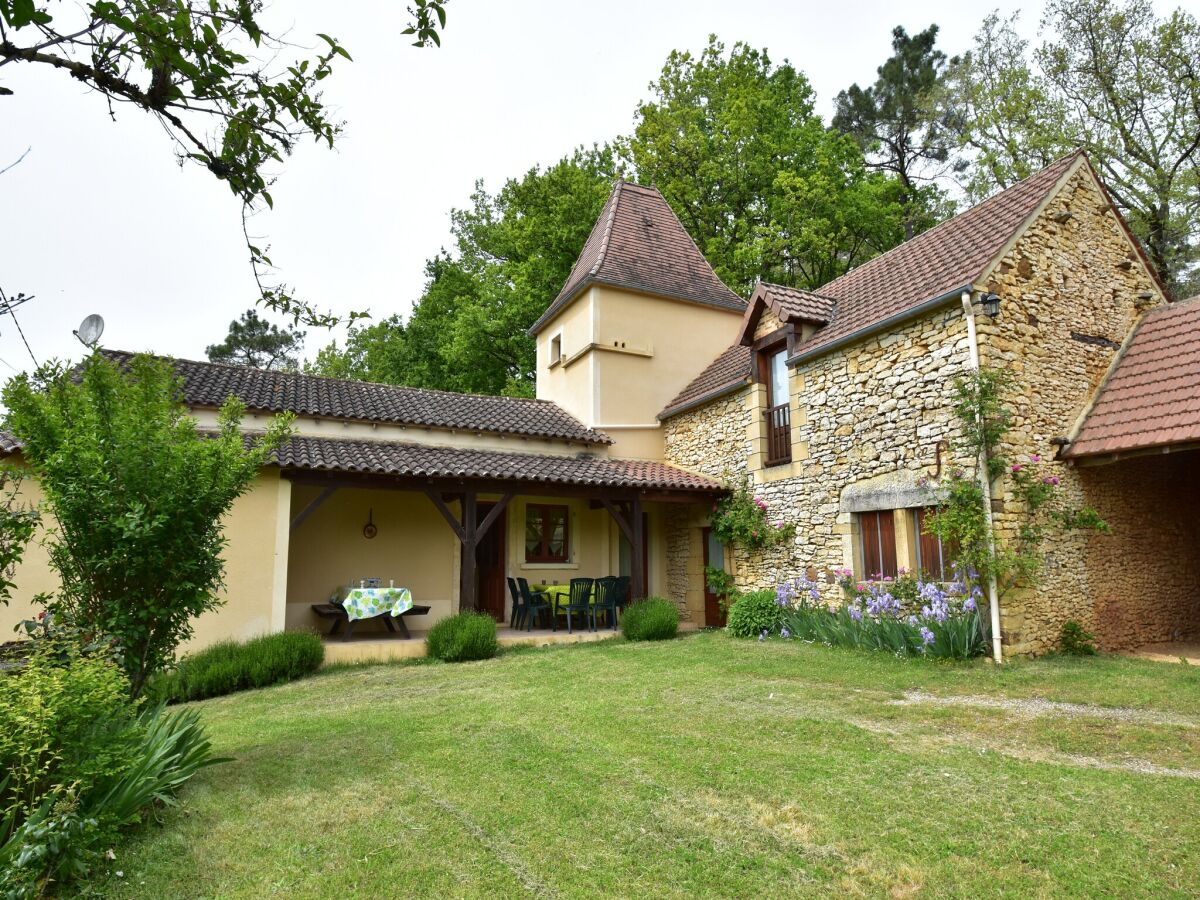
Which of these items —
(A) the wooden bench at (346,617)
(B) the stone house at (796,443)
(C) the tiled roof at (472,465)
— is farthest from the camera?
(A) the wooden bench at (346,617)

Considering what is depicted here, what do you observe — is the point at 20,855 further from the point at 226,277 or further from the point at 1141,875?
the point at 1141,875

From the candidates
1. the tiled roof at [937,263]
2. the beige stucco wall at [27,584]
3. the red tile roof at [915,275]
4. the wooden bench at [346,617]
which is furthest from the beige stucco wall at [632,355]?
the beige stucco wall at [27,584]

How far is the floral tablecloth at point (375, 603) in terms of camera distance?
931 cm

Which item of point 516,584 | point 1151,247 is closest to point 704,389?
point 516,584

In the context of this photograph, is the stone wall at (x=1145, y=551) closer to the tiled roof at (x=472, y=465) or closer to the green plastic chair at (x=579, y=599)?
the tiled roof at (x=472, y=465)

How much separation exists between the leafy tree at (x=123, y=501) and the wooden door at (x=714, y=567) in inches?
369

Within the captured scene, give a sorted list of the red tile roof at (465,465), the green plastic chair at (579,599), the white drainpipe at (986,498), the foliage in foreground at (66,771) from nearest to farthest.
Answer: the foliage in foreground at (66,771)
the white drainpipe at (986,498)
the red tile roof at (465,465)
the green plastic chair at (579,599)

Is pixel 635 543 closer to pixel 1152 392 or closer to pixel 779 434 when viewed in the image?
pixel 779 434

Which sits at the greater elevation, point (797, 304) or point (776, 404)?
point (797, 304)

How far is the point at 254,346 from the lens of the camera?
35781 millimetres

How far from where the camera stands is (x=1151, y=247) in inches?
627

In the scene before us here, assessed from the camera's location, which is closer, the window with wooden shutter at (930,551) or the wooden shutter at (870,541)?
the window with wooden shutter at (930,551)

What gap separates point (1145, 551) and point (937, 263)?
465 cm

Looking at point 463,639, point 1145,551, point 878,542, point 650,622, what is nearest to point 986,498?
point 878,542
